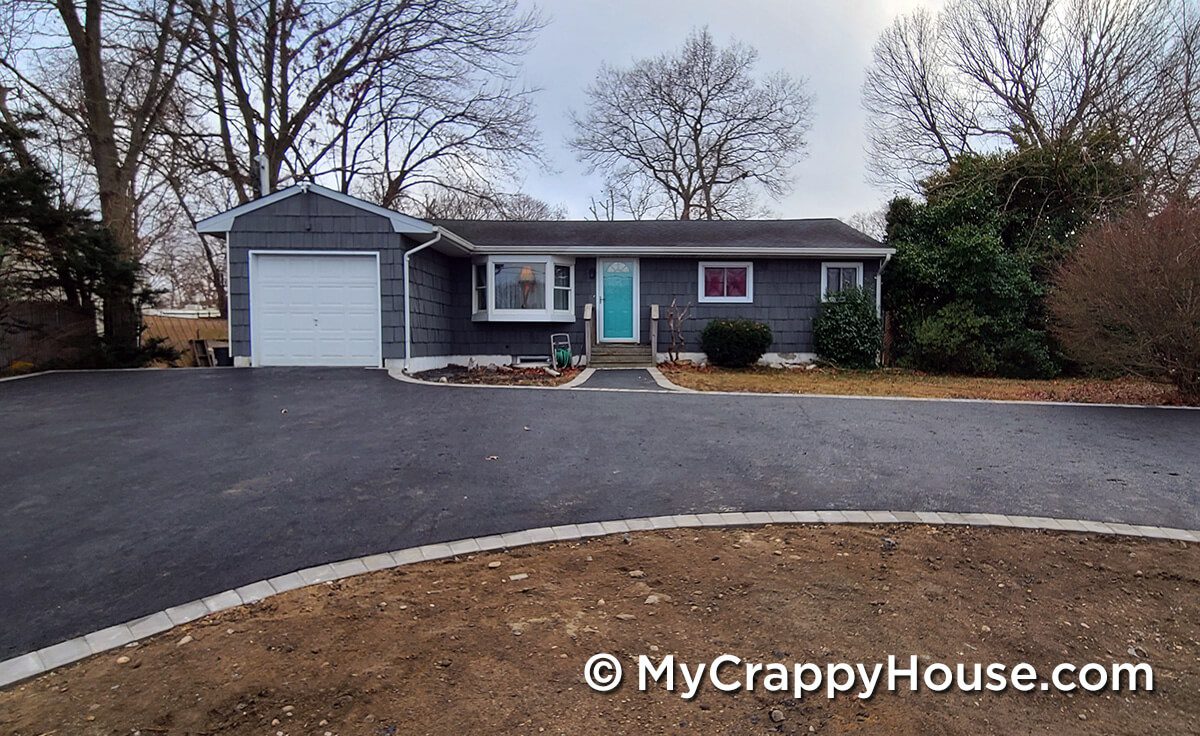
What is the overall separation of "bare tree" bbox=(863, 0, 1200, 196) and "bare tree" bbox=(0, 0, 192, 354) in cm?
2183

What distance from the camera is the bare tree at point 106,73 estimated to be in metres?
14.4

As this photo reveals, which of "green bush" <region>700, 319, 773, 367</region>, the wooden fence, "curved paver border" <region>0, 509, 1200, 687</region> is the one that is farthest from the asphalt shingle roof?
"curved paver border" <region>0, 509, 1200, 687</region>

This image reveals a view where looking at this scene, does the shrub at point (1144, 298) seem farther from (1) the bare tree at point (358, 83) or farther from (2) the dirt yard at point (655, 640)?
(1) the bare tree at point (358, 83)

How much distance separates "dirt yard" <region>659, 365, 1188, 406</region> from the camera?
9.85 metres

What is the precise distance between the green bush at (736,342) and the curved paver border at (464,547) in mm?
9611

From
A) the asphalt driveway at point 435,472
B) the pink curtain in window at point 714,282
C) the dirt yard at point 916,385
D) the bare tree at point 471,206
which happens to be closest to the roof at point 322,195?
the asphalt driveway at point 435,472

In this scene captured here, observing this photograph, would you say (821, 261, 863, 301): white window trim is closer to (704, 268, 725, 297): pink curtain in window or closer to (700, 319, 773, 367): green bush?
(700, 319, 773, 367): green bush

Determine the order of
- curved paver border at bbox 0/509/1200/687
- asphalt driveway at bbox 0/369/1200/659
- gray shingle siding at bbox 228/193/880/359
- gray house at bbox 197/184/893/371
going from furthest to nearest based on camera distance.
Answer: gray house at bbox 197/184/893/371 < gray shingle siding at bbox 228/193/880/359 < asphalt driveway at bbox 0/369/1200/659 < curved paver border at bbox 0/509/1200/687

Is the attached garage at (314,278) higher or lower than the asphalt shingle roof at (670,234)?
lower

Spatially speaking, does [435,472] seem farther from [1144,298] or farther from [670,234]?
[670,234]

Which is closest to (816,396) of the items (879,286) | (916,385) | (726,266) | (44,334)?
(916,385)

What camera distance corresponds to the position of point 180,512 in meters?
4.14

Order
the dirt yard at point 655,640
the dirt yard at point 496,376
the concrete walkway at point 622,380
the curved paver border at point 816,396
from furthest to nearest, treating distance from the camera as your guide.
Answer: the dirt yard at point 496,376 → the concrete walkway at point 622,380 → the curved paver border at point 816,396 → the dirt yard at point 655,640

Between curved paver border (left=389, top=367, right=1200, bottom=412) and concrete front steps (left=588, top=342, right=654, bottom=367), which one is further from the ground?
concrete front steps (left=588, top=342, right=654, bottom=367)
